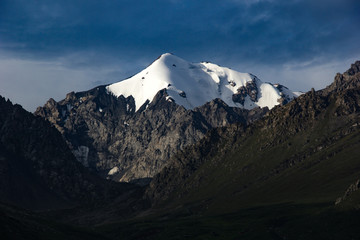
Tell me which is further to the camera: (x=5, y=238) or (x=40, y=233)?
(x=40, y=233)

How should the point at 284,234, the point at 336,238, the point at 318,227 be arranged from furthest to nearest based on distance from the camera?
1. the point at 284,234
2. the point at 318,227
3. the point at 336,238

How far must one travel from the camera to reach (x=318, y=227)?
18625 centimetres

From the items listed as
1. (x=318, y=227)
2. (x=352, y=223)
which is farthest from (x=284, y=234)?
(x=352, y=223)

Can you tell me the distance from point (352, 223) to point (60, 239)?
115 metres

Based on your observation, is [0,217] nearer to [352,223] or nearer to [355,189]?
[352,223]

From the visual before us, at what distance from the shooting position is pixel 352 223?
171 metres

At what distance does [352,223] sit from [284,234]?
35210 millimetres

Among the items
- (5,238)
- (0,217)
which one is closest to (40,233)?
Result: (0,217)

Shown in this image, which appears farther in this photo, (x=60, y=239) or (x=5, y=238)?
(x=60, y=239)

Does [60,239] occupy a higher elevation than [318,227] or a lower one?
higher

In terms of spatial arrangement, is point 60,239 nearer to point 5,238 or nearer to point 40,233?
point 40,233

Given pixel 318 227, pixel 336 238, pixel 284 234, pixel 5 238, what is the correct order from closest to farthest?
pixel 5 238 < pixel 336 238 < pixel 318 227 < pixel 284 234

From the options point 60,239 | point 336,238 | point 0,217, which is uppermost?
point 0,217

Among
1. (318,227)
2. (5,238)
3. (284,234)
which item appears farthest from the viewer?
(284,234)
